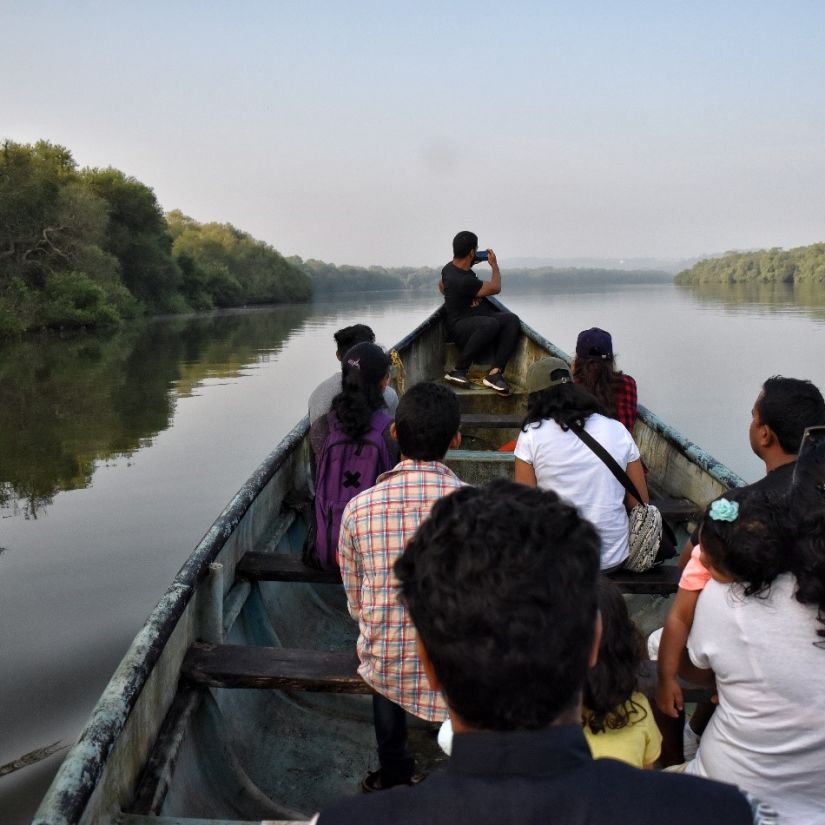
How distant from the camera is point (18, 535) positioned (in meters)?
7.82

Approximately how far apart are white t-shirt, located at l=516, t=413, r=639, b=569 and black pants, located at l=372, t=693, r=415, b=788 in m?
1.01

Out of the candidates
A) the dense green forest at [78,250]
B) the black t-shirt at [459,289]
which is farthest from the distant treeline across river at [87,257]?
the black t-shirt at [459,289]

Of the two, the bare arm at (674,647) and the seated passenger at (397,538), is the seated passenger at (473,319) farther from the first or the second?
the bare arm at (674,647)

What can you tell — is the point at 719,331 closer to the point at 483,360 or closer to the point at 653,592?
the point at 483,360

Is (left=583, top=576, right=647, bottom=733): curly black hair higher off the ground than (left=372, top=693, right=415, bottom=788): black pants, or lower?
higher

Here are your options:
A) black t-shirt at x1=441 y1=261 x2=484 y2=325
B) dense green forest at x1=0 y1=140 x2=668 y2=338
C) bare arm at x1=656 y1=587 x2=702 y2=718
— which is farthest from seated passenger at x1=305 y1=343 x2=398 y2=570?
dense green forest at x1=0 y1=140 x2=668 y2=338

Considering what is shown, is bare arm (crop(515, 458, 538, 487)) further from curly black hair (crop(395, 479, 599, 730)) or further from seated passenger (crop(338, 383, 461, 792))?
curly black hair (crop(395, 479, 599, 730))

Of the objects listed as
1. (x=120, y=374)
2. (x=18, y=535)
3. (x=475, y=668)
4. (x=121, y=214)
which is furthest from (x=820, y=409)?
(x=121, y=214)

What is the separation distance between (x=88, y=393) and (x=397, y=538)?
16858mm

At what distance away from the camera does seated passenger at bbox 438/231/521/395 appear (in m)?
7.54

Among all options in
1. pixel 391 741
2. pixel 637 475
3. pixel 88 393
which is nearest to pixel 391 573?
pixel 391 741

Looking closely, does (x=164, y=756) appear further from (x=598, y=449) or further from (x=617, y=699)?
(x=598, y=449)

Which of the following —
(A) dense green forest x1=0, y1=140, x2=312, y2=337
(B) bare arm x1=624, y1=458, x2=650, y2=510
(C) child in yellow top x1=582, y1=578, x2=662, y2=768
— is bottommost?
(C) child in yellow top x1=582, y1=578, x2=662, y2=768

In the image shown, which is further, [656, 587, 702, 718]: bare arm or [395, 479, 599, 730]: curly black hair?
[656, 587, 702, 718]: bare arm
